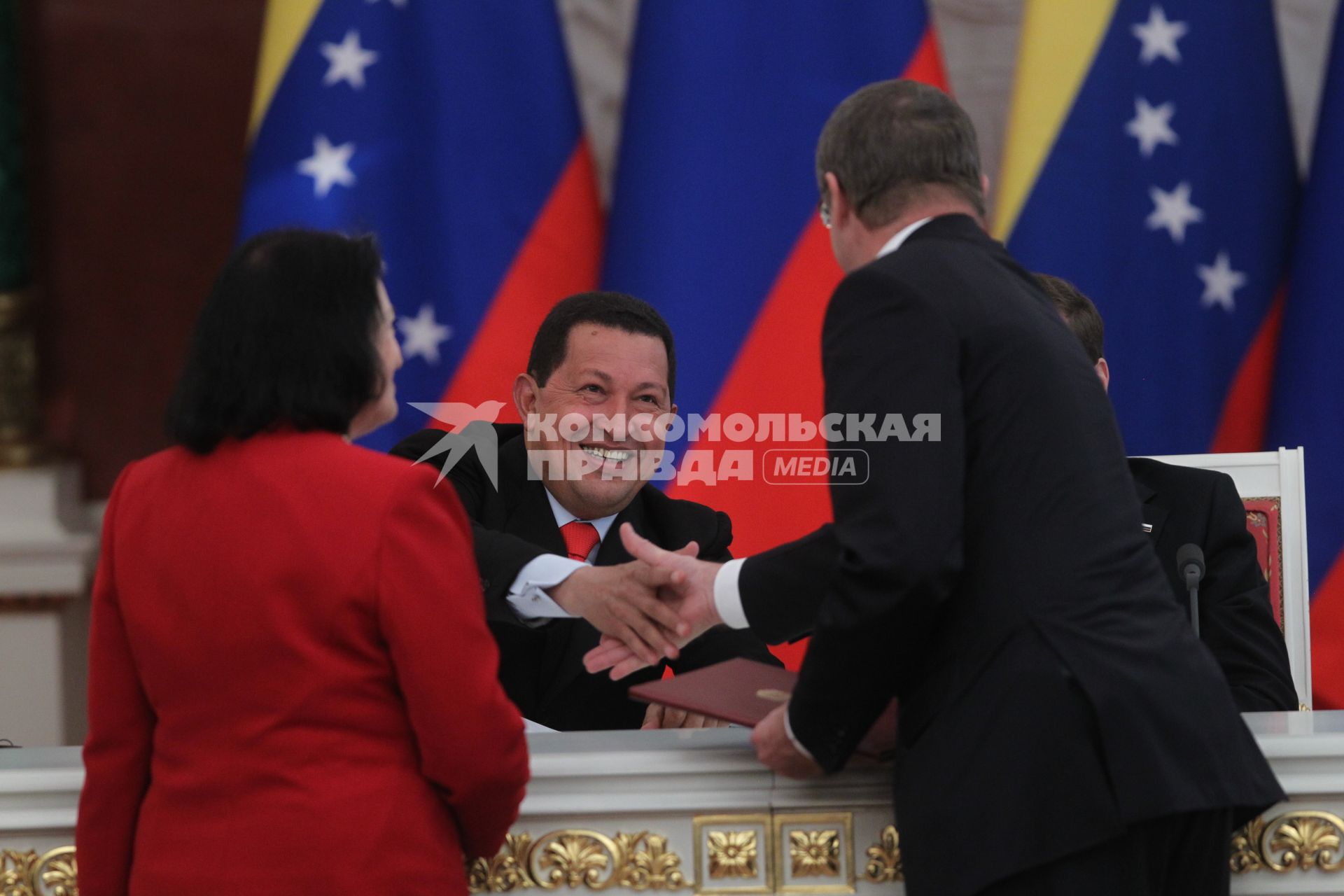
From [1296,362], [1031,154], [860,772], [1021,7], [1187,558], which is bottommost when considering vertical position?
[860,772]

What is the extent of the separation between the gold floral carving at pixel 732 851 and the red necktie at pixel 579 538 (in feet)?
3.10

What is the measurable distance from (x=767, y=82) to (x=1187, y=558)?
2009 millimetres

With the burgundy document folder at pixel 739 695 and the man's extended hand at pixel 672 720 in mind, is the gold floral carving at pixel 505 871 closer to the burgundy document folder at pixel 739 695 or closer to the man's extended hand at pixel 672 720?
the burgundy document folder at pixel 739 695

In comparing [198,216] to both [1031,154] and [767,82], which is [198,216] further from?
[1031,154]

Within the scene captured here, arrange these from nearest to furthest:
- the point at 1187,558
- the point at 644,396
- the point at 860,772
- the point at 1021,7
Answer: the point at 860,772 → the point at 1187,558 → the point at 644,396 → the point at 1021,7

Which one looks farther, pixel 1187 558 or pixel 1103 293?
pixel 1103 293

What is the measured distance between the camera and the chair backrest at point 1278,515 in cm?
286

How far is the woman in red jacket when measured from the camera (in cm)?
140

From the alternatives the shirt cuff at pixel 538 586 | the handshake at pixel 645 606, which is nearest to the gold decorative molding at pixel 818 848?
the handshake at pixel 645 606

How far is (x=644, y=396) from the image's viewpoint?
8.51 ft

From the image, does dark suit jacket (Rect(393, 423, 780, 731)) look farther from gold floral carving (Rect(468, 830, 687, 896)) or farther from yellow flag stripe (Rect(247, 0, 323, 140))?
yellow flag stripe (Rect(247, 0, 323, 140))

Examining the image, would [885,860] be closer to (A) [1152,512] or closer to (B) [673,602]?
(B) [673,602]

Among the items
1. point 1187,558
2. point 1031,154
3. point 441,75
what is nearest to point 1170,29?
point 1031,154

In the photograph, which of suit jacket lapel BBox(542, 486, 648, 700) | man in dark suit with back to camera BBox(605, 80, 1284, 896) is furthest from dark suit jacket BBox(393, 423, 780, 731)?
man in dark suit with back to camera BBox(605, 80, 1284, 896)
